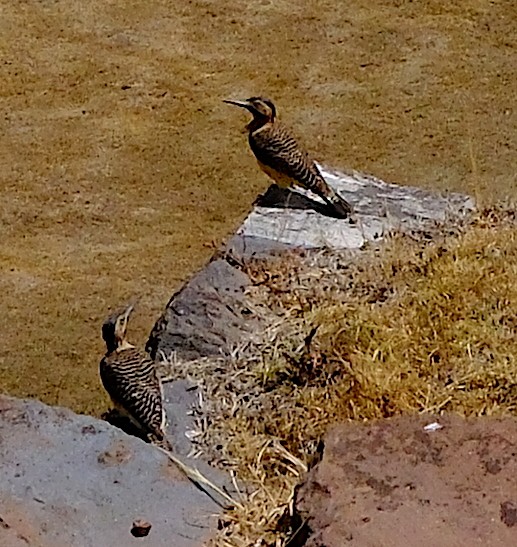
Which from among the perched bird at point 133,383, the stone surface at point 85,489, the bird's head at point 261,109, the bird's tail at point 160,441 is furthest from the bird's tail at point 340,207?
the stone surface at point 85,489

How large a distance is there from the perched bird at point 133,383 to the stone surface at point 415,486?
124 centimetres

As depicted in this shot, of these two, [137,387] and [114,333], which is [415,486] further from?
[114,333]

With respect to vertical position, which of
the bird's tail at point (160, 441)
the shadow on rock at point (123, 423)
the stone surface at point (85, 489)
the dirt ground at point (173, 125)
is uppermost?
the stone surface at point (85, 489)

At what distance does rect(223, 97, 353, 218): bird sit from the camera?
680 centimetres

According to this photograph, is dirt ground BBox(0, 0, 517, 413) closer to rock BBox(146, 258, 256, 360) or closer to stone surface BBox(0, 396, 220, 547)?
rock BBox(146, 258, 256, 360)

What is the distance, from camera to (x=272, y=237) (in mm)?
6477

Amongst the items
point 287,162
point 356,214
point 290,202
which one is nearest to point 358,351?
point 356,214

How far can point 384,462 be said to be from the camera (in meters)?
3.75

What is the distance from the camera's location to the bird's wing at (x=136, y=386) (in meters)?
5.02

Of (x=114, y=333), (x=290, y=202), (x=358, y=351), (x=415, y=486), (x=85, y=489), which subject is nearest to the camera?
(x=415, y=486)

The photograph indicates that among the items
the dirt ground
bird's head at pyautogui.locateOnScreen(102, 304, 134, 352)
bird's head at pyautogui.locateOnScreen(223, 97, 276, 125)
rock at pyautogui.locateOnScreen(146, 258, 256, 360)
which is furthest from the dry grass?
bird's head at pyautogui.locateOnScreen(223, 97, 276, 125)

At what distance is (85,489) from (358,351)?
1.56m

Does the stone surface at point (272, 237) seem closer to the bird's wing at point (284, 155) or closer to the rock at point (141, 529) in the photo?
the bird's wing at point (284, 155)

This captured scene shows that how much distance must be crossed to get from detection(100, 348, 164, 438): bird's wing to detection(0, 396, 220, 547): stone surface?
1.73 ft
